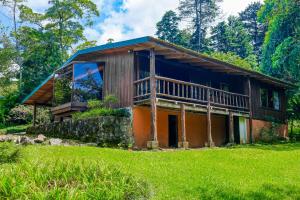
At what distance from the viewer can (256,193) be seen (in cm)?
848

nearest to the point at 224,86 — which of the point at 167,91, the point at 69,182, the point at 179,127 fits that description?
the point at 179,127

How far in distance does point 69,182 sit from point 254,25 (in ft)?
193

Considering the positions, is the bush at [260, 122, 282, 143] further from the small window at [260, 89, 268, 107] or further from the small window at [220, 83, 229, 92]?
the small window at [220, 83, 229, 92]

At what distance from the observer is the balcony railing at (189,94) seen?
17.3m

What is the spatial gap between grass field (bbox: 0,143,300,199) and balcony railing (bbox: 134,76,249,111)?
439cm

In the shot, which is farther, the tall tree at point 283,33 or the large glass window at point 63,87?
the tall tree at point 283,33

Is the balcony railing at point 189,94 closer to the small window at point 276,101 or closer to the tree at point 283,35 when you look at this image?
the tree at point 283,35

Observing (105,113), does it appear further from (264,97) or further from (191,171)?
(264,97)

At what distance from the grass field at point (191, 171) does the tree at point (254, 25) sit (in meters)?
48.0

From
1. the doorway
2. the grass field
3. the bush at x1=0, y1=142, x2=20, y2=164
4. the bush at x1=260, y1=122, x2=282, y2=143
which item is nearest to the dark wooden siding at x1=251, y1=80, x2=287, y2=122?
the bush at x1=260, y1=122, x2=282, y2=143

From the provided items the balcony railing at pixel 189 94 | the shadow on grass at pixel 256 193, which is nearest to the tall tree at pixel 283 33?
the balcony railing at pixel 189 94

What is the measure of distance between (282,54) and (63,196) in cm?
2037

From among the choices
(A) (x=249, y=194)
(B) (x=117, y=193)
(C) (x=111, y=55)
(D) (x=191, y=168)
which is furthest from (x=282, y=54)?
(B) (x=117, y=193)

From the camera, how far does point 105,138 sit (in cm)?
1655
